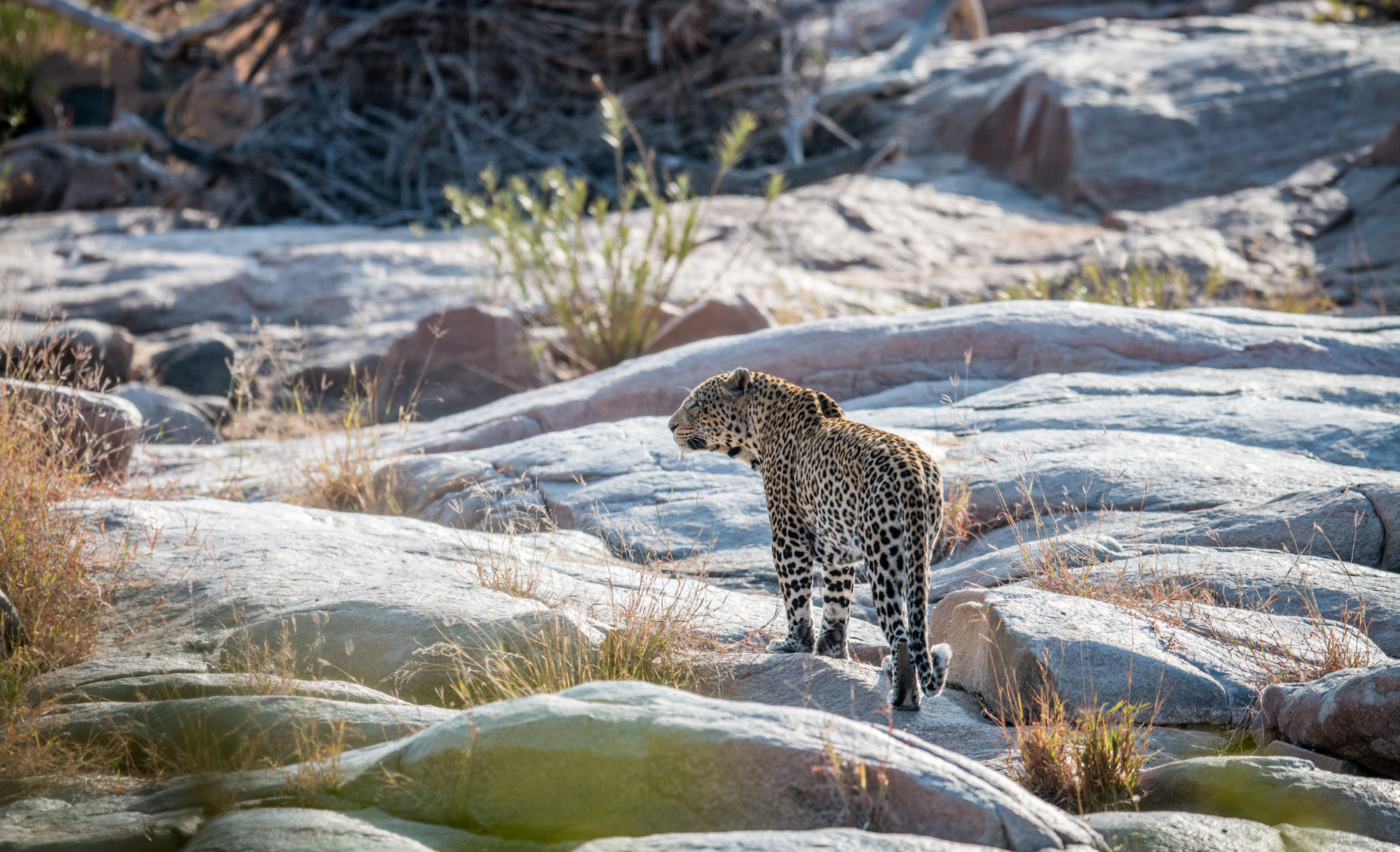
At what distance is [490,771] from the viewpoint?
10.1 ft

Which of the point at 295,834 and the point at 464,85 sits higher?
the point at 464,85

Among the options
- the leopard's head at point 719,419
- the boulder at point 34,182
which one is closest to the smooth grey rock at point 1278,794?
the leopard's head at point 719,419

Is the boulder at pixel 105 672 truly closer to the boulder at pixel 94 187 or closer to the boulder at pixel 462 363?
the boulder at pixel 462 363

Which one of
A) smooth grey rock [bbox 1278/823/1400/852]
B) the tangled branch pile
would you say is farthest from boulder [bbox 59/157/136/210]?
smooth grey rock [bbox 1278/823/1400/852]

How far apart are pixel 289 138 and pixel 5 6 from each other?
21.6 feet

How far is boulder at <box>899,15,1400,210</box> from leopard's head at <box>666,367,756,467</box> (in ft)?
39.3

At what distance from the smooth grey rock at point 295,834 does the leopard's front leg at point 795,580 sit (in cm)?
223

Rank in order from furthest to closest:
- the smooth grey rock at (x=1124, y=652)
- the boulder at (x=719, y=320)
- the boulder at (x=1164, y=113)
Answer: the boulder at (x=1164, y=113)
the boulder at (x=719, y=320)
the smooth grey rock at (x=1124, y=652)

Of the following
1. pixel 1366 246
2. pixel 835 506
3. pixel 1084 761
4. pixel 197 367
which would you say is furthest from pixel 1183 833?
pixel 1366 246

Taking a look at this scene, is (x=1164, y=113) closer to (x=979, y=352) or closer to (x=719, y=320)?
(x=719, y=320)

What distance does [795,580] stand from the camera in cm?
486

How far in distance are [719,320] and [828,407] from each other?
5.32m

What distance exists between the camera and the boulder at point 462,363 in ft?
35.1

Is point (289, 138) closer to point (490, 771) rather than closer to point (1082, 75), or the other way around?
point (1082, 75)
